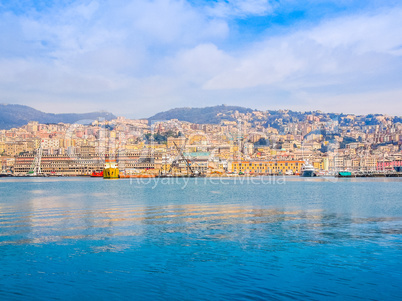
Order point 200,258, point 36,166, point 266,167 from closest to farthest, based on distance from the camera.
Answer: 1. point 200,258
2. point 266,167
3. point 36,166

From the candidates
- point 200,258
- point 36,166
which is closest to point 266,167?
point 36,166

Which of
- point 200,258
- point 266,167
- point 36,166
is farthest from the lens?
point 36,166

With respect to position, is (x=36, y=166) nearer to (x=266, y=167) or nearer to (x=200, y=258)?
(x=266, y=167)

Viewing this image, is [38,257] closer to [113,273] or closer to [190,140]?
[113,273]

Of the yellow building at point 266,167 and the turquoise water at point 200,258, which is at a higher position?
the yellow building at point 266,167

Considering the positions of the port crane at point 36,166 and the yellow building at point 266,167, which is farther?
the port crane at point 36,166

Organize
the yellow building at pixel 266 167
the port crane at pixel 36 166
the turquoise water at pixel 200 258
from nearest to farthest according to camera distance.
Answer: the turquoise water at pixel 200 258
the yellow building at pixel 266 167
the port crane at pixel 36 166

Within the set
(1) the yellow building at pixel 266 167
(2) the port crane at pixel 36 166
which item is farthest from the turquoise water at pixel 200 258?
(2) the port crane at pixel 36 166

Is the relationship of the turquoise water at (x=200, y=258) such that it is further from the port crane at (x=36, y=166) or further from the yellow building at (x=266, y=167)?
the port crane at (x=36, y=166)

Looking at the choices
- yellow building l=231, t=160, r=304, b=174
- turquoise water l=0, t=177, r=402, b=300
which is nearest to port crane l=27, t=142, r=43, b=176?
yellow building l=231, t=160, r=304, b=174

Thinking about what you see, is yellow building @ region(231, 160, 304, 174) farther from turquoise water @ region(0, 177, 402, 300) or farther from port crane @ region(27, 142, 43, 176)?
turquoise water @ region(0, 177, 402, 300)

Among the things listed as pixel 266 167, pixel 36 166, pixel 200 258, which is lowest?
pixel 200 258

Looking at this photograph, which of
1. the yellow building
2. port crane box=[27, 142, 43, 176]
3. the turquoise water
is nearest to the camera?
the turquoise water

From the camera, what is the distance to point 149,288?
20.5 ft
